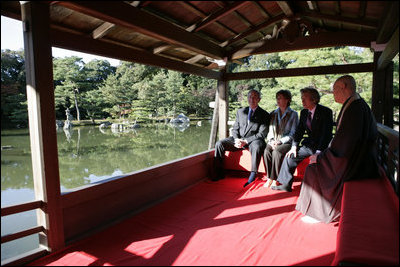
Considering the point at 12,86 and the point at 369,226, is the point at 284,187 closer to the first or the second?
the point at 369,226

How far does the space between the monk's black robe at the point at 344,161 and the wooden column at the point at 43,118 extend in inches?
84.0

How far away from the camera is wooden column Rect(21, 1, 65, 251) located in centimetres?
181

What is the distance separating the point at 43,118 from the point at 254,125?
2.72m

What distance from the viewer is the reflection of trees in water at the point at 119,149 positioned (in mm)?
10953

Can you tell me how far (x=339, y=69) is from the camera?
3.79 m

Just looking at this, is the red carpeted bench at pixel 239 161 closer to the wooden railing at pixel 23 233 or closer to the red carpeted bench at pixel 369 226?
the red carpeted bench at pixel 369 226

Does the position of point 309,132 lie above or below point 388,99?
below

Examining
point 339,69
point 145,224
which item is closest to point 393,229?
point 145,224

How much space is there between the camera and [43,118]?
6.15 feet

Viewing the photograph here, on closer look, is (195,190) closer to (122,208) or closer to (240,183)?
(240,183)

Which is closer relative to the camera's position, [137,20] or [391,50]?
[137,20]

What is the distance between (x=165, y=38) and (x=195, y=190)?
1.88 metres

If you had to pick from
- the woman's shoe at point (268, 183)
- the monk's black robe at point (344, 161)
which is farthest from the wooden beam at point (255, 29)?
the woman's shoe at point (268, 183)

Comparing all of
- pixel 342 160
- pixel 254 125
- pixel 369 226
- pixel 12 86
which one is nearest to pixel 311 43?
pixel 254 125
